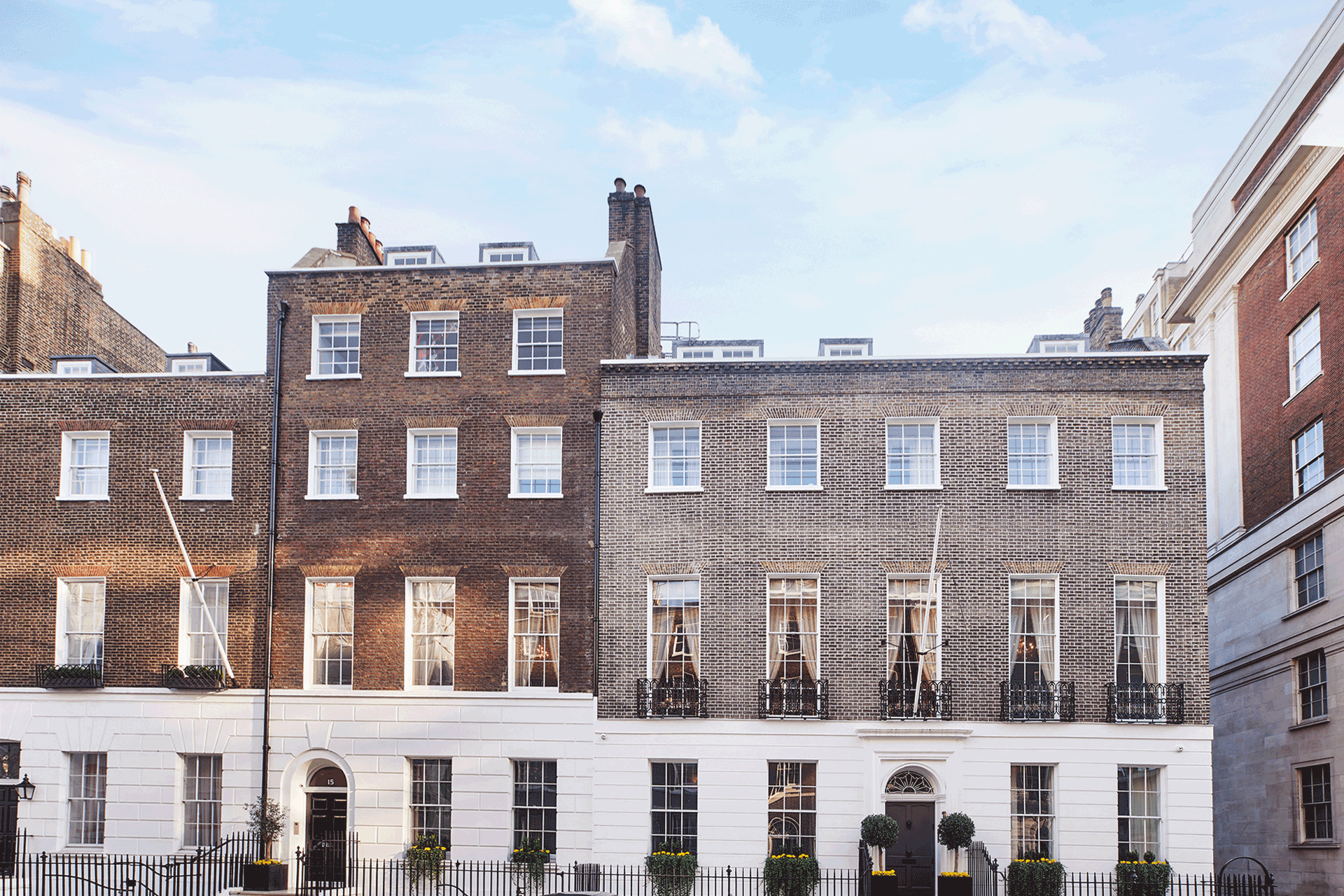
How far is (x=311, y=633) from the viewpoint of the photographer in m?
26.8

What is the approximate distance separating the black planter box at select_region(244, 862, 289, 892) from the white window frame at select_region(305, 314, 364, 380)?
10.3m

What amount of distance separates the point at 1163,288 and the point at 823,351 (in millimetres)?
24012

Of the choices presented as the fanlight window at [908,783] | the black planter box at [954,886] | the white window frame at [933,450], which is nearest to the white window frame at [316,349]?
the white window frame at [933,450]

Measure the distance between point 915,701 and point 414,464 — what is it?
11738 mm

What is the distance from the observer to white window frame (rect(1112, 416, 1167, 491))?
83.2 feet

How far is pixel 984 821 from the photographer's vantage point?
24.3 metres

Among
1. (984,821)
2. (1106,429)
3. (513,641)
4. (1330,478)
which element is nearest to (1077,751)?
(984,821)

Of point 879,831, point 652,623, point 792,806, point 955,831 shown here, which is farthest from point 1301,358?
point 652,623

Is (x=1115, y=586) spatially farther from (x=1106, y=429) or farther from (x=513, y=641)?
(x=513, y=641)

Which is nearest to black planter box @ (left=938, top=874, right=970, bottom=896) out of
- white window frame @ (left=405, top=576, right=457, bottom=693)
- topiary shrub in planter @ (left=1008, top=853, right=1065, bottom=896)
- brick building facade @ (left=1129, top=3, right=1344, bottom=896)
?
topiary shrub in planter @ (left=1008, top=853, right=1065, bottom=896)

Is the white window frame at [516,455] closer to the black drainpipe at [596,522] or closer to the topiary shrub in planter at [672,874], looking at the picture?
the black drainpipe at [596,522]

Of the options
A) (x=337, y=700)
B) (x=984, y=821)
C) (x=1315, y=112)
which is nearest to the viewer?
(x=984, y=821)

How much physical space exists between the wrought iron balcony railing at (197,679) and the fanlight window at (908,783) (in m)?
14.1

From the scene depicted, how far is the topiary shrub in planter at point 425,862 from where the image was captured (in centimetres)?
2491
